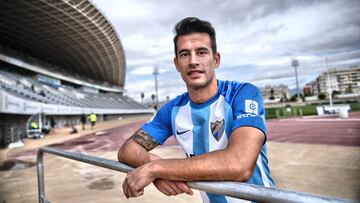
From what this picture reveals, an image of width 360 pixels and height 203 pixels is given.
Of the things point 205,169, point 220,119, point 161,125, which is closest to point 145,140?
point 161,125

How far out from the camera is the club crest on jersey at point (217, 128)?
6.12ft

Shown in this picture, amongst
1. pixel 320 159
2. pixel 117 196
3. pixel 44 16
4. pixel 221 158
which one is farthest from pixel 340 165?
pixel 44 16

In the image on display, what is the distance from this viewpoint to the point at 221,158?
4.55 ft

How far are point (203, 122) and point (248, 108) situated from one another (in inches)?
14.5

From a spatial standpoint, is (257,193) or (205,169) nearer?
(257,193)

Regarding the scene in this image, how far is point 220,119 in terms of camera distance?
1.88m

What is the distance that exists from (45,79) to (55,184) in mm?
40558

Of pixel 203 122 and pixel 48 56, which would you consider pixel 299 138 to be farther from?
pixel 48 56

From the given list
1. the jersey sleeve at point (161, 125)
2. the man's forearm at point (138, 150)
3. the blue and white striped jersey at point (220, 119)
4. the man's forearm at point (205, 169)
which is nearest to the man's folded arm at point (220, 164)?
the man's forearm at point (205, 169)

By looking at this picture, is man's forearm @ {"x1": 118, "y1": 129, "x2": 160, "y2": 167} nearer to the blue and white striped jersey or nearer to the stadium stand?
the blue and white striped jersey

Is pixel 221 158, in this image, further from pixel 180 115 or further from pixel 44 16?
pixel 44 16

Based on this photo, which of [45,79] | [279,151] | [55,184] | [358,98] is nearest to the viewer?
[55,184]

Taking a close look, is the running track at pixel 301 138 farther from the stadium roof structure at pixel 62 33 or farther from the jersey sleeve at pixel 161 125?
the stadium roof structure at pixel 62 33

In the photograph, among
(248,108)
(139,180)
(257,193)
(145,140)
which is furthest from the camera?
(145,140)
